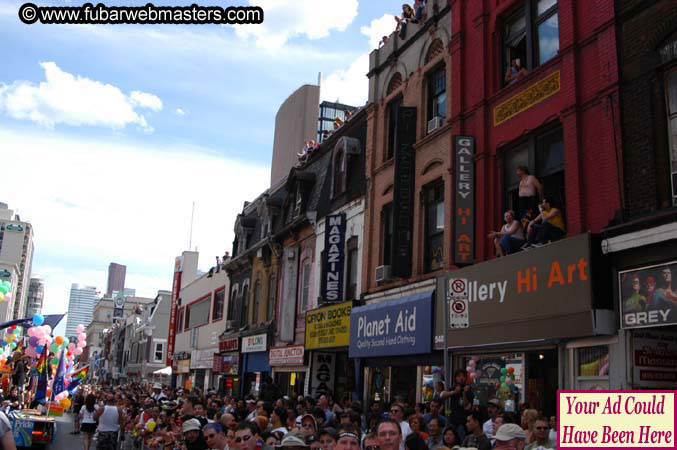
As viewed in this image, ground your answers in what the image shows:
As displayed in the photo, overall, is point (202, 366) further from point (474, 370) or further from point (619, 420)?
point (619, 420)

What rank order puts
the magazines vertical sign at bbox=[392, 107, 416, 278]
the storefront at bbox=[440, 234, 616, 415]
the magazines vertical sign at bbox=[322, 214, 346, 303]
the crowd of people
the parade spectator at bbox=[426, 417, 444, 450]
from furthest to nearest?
1. the magazines vertical sign at bbox=[322, 214, 346, 303]
2. the magazines vertical sign at bbox=[392, 107, 416, 278]
3. the storefront at bbox=[440, 234, 616, 415]
4. the parade spectator at bbox=[426, 417, 444, 450]
5. the crowd of people

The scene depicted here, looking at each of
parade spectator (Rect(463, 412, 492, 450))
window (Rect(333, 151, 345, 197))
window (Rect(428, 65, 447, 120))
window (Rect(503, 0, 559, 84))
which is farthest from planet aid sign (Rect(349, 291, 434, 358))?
parade spectator (Rect(463, 412, 492, 450))

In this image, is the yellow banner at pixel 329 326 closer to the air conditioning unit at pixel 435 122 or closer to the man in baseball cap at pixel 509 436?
the air conditioning unit at pixel 435 122

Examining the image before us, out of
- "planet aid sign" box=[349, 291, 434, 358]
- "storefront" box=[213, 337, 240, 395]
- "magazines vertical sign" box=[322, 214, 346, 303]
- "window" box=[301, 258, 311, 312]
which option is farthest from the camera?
"storefront" box=[213, 337, 240, 395]

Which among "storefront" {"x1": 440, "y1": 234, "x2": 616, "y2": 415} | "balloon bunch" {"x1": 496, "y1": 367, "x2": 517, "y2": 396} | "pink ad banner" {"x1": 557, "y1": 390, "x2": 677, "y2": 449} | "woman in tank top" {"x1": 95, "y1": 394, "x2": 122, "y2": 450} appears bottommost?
"woman in tank top" {"x1": 95, "y1": 394, "x2": 122, "y2": 450}

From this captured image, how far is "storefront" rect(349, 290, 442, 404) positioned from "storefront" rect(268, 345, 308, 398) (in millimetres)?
4367

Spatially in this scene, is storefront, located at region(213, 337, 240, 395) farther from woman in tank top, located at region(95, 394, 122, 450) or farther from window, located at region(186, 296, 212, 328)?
woman in tank top, located at region(95, 394, 122, 450)

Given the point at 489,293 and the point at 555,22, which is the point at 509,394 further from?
the point at 555,22

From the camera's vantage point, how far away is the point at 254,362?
100 ft

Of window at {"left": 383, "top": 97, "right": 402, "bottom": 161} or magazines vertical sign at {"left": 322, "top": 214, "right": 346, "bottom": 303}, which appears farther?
magazines vertical sign at {"left": 322, "top": 214, "right": 346, "bottom": 303}

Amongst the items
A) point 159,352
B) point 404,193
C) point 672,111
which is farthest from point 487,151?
point 159,352

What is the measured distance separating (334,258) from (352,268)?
675 millimetres

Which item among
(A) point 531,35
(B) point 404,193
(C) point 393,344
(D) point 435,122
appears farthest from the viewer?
(B) point 404,193

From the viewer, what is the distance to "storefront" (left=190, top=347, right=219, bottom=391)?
38.3 m
